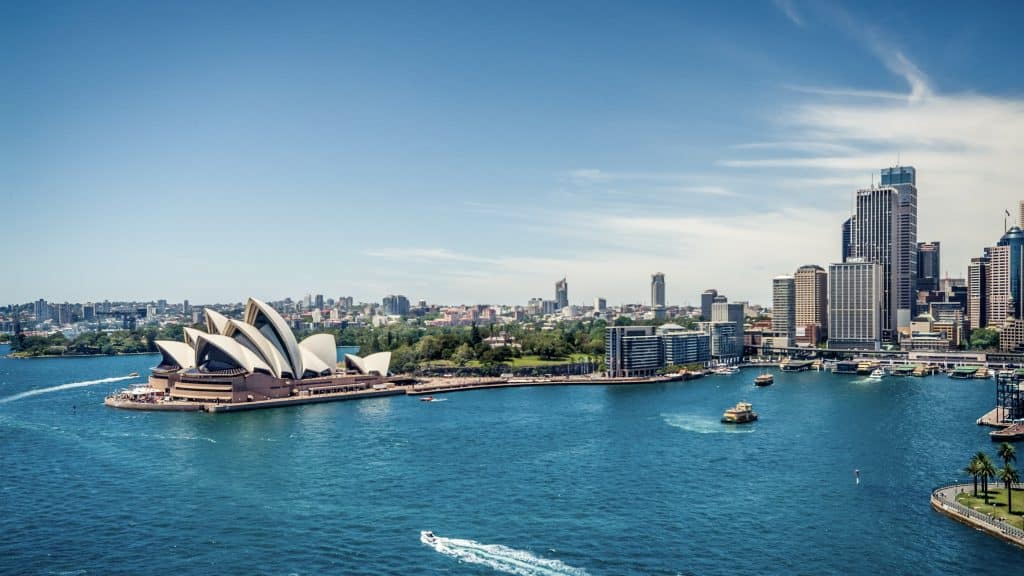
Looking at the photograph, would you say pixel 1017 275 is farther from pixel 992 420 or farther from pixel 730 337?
pixel 992 420

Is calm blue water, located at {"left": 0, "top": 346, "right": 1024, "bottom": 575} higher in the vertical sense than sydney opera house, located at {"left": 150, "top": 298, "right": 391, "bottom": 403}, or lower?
lower

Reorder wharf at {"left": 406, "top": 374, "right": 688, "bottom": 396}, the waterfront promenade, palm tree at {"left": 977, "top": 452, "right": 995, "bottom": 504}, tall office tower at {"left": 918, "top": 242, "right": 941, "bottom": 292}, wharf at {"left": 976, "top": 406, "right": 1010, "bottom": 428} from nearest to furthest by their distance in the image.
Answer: the waterfront promenade → palm tree at {"left": 977, "top": 452, "right": 995, "bottom": 504} → wharf at {"left": 976, "top": 406, "right": 1010, "bottom": 428} → wharf at {"left": 406, "top": 374, "right": 688, "bottom": 396} → tall office tower at {"left": 918, "top": 242, "right": 941, "bottom": 292}

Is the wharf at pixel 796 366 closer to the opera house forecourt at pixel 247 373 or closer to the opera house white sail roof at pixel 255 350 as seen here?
the opera house white sail roof at pixel 255 350

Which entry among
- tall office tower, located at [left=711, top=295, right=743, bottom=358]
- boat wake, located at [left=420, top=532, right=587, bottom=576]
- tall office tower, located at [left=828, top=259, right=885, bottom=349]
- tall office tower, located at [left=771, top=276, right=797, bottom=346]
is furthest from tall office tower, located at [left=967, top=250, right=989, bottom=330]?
boat wake, located at [left=420, top=532, right=587, bottom=576]

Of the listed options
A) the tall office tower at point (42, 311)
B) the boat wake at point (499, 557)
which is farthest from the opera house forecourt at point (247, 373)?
the tall office tower at point (42, 311)

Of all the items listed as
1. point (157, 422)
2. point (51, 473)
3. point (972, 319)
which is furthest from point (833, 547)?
point (972, 319)

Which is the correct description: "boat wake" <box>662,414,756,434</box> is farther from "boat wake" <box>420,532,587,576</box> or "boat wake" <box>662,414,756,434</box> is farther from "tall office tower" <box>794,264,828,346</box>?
"tall office tower" <box>794,264,828,346</box>

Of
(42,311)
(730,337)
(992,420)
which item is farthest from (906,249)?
(42,311)
